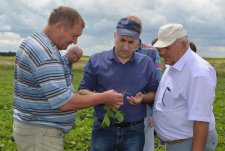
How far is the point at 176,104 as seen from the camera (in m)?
3.91

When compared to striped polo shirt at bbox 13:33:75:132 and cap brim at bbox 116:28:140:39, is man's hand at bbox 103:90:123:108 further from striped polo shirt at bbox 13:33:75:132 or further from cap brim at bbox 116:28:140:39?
cap brim at bbox 116:28:140:39

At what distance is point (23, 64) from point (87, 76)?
107 centimetres

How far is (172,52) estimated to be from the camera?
3.94m

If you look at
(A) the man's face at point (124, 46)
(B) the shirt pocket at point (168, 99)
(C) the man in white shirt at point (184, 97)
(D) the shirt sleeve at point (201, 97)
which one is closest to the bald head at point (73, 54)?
(A) the man's face at point (124, 46)

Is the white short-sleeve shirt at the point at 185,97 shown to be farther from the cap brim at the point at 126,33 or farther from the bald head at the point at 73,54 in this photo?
the bald head at the point at 73,54

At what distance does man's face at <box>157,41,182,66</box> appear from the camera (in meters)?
3.91

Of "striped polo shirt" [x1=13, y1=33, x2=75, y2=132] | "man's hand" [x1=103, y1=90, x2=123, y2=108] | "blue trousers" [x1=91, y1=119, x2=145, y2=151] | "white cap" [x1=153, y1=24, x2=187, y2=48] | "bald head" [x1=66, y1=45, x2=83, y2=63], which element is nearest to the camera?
"striped polo shirt" [x1=13, y1=33, x2=75, y2=132]

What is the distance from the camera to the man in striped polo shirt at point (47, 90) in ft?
11.9

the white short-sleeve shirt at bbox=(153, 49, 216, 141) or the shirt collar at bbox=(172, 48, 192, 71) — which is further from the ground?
the shirt collar at bbox=(172, 48, 192, 71)

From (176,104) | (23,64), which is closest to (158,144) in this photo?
(176,104)

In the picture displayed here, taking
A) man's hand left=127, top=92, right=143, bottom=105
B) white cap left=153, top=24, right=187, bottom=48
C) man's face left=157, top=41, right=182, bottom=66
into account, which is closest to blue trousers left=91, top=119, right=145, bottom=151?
man's hand left=127, top=92, right=143, bottom=105

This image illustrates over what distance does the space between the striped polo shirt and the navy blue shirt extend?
680 mm

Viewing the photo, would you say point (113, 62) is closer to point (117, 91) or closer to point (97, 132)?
point (117, 91)

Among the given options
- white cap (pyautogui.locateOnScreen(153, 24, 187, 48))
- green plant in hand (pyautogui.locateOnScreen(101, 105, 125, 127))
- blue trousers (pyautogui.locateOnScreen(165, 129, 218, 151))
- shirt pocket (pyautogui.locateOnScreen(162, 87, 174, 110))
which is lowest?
blue trousers (pyautogui.locateOnScreen(165, 129, 218, 151))
